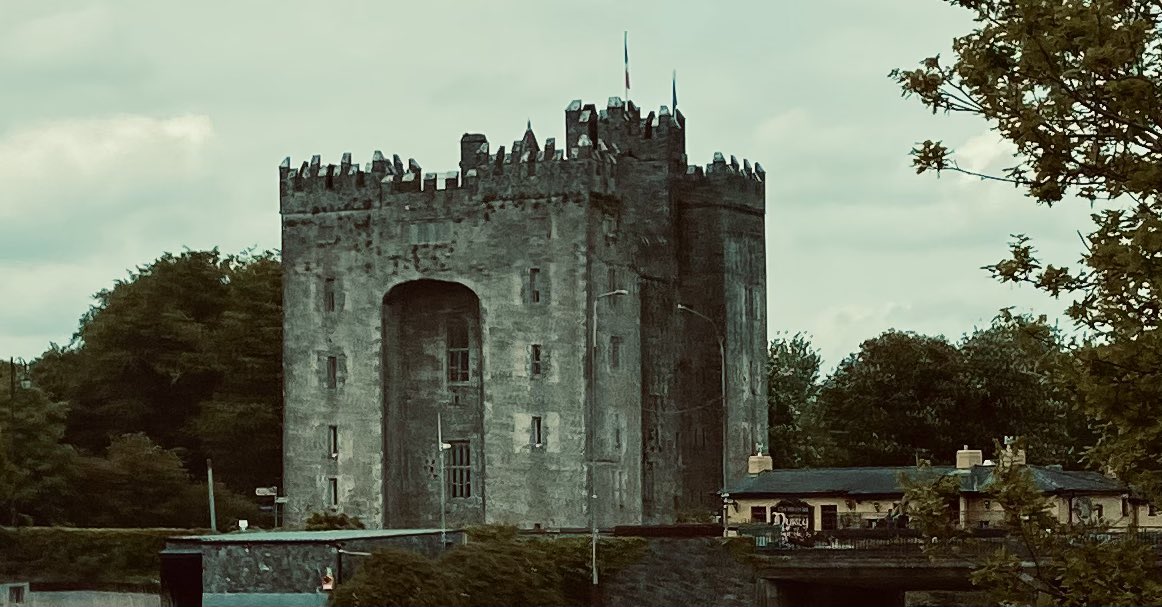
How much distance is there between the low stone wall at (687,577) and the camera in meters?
70.8

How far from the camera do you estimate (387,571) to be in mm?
59844

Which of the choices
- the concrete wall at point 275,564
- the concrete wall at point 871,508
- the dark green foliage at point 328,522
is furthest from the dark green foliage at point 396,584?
the concrete wall at point 871,508

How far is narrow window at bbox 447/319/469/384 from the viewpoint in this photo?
8631cm

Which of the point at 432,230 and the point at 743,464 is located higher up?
the point at 432,230

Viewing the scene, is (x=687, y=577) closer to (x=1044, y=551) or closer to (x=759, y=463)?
(x=759, y=463)

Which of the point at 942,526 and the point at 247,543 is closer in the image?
the point at 942,526

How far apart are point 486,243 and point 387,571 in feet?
85.2

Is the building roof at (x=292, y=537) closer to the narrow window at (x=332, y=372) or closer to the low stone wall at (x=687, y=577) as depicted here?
the low stone wall at (x=687, y=577)

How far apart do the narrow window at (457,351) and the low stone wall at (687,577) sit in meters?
16.4

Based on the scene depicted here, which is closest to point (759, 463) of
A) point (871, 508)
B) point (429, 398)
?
point (871, 508)

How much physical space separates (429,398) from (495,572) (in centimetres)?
2283

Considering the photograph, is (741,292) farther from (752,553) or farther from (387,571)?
(387,571)

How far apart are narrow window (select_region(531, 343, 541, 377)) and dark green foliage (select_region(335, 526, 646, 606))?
36.1 ft

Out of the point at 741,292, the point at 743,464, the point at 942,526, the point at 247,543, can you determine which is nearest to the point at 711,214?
the point at 741,292
